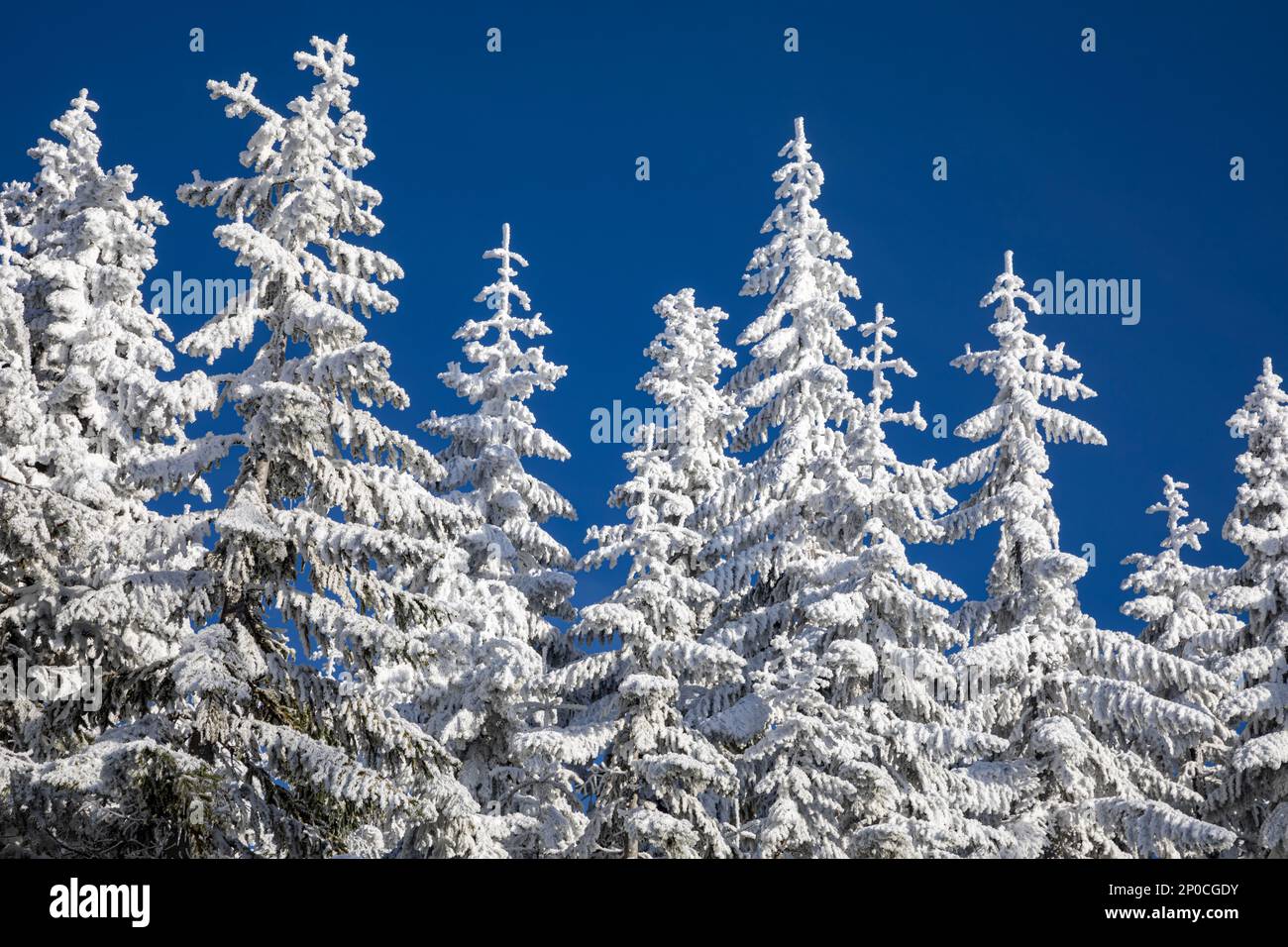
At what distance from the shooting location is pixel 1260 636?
2944 centimetres

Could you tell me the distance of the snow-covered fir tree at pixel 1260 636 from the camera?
27.3m

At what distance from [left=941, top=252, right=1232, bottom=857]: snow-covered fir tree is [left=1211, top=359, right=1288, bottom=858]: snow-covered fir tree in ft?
3.32

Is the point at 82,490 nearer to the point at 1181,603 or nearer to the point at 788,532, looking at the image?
the point at 788,532

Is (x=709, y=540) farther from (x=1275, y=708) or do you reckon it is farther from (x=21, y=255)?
(x=21, y=255)

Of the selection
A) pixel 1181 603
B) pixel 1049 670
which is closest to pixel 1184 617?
pixel 1181 603

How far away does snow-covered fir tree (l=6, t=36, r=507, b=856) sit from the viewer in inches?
642

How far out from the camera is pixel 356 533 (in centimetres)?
1731

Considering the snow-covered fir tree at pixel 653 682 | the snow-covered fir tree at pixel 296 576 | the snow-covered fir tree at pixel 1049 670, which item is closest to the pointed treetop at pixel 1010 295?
the snow-covered fir tree at pixel 1049 670

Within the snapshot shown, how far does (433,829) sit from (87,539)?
24.5 feet

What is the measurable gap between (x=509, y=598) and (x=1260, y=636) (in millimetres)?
16123

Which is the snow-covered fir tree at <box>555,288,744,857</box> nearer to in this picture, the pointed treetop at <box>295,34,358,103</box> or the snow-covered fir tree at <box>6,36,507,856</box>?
the snow-covered fir tree at <box>6,36,507,856</box>

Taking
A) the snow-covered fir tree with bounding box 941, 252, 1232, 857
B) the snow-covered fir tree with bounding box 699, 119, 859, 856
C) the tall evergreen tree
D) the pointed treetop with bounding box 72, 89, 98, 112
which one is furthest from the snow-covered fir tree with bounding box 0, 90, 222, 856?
the tall evergreen tree

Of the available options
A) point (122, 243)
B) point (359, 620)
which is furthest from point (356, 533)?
point (122, 243)
